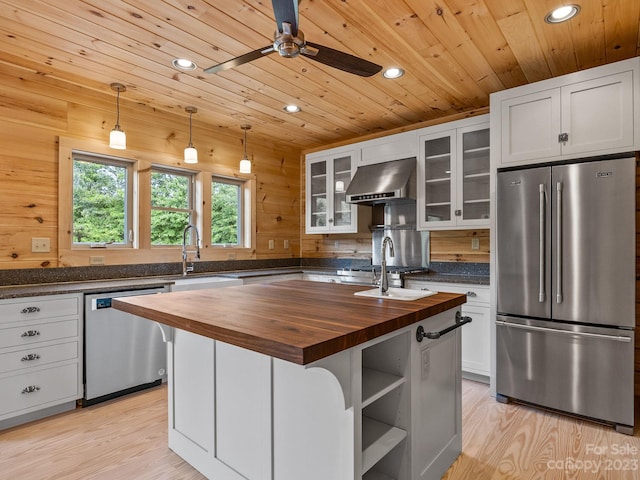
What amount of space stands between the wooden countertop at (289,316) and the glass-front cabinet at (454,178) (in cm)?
173

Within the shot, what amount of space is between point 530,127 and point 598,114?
1.32ft

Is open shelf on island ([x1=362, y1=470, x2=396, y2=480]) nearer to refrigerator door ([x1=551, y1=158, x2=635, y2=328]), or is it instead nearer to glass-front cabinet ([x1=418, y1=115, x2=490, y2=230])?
refrigerator door ([x1=551, y1=158, x2=635, y2=328])

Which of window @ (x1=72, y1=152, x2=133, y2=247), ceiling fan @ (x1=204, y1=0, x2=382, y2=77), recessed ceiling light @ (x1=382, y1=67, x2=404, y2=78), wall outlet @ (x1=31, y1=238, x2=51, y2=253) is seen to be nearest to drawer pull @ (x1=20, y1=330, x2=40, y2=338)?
wall outlet @ (x1=31, y1=238, x2=51, y2=253)

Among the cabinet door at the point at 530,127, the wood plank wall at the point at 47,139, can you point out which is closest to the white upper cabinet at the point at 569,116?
the cabinet door at the point at 530,127

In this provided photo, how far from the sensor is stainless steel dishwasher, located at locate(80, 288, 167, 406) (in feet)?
8.93

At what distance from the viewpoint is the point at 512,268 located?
2.71m

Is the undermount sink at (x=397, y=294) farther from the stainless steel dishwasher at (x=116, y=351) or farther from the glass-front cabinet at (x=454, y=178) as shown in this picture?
the stainless steel dishwasher at (x=116, y=351)

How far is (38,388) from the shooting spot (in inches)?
98.9

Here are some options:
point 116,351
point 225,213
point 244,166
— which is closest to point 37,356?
point 116,351

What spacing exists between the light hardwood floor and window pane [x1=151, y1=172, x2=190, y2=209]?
76.7 inches

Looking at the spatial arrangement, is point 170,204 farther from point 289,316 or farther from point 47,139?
point 289,316

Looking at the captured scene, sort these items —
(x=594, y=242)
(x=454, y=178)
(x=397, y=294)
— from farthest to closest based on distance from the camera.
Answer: (x=454, y=178) → (x=594, y=242) → (x=397, y=294)

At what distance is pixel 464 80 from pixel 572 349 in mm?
2157

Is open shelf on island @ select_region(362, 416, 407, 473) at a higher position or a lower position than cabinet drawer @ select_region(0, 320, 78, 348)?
lower
